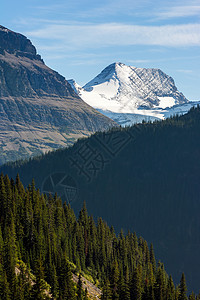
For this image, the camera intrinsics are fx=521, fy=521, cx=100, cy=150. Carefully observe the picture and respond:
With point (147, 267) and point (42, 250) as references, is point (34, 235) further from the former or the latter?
point (147, 267)

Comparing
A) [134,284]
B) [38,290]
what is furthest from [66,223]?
[38,290]

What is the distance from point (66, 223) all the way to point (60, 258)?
3462cm

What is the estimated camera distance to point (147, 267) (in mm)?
175500

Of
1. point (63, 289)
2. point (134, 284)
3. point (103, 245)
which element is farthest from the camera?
point (103, 245)

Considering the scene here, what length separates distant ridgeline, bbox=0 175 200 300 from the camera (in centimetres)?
9338

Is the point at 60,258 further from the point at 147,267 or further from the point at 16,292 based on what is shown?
the point at 147,267

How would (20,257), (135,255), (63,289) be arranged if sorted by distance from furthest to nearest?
(135,255) → (20,257) → (63,289)

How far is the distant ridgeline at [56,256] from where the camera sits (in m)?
93.4

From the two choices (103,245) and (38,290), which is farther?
(103,245)

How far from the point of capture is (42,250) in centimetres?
11550

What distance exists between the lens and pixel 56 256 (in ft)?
376

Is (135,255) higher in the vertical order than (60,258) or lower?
lower

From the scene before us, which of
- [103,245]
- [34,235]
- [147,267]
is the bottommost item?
[147,267]

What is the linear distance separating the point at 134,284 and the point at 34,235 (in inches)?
974
